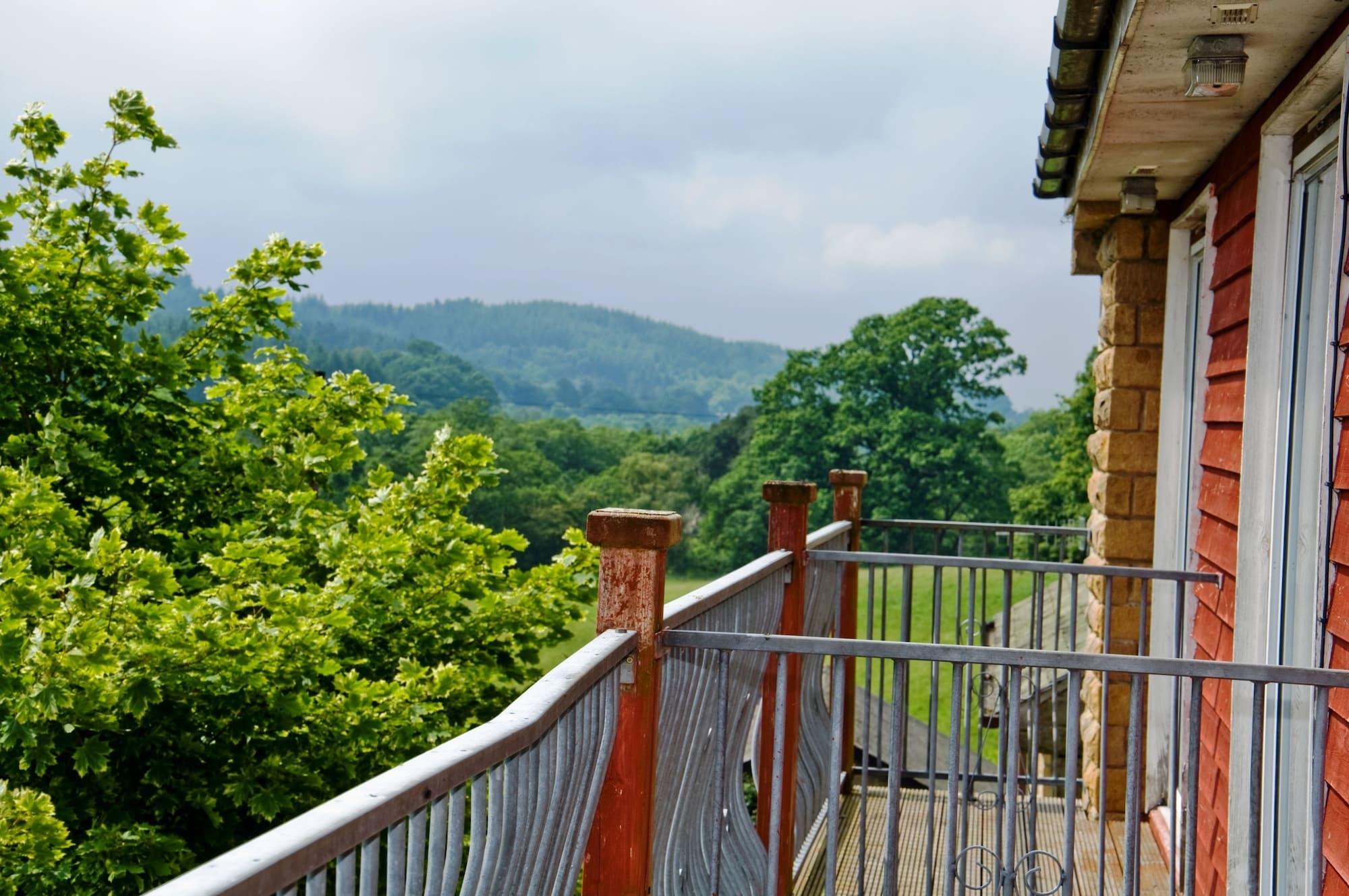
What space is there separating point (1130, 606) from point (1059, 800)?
95 cm

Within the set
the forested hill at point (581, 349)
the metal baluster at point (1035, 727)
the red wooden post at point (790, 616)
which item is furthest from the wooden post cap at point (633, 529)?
the forested hill at point (581, 349)

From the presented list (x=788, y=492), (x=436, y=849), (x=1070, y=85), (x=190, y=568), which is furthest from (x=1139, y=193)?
(x=190, y=568)

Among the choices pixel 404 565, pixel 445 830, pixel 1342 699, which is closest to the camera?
pixel 445 830

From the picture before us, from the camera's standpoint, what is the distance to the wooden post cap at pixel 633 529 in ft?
6.99

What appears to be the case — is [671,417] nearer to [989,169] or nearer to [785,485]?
[989,169]

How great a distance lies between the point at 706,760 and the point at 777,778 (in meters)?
0.19

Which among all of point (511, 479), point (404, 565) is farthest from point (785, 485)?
point (511, 479)

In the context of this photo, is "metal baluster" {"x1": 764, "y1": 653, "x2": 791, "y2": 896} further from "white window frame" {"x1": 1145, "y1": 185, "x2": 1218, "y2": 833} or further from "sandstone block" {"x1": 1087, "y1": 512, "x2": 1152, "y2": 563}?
"sandstone block" {"x1": 1087, "y1": 512, "x2": 1152, "y2": 563}

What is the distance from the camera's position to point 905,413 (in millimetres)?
52500

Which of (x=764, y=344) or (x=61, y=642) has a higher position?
(x=764, y=344)

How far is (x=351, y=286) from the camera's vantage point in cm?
15612

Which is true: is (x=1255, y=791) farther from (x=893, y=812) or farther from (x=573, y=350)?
(x=573, y=350)

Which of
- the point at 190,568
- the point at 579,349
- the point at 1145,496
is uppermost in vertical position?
the point at 579,349

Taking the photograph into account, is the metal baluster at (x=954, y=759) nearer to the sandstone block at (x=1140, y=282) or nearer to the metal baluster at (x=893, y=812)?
the metal baluster at (x=893, y=812)
